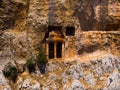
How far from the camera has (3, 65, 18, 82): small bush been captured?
68.7m

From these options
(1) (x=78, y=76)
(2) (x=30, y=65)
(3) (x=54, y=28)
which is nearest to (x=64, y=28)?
(3) (x=54, y=28)

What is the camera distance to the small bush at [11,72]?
68.7 metres

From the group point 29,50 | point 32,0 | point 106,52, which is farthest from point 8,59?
point 106,52

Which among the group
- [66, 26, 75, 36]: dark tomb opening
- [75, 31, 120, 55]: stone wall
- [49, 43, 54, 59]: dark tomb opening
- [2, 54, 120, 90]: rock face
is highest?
[66, 26, 75, 36]: dark tomb opening

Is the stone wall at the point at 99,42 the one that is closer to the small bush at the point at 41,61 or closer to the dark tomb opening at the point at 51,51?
the dark tomb opening at the point at 51,51

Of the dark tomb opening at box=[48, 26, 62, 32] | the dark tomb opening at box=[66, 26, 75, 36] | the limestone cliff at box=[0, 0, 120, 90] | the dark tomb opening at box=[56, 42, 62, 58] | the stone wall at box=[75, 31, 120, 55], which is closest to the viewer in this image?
the stone wall at box=[75, 31, 120, 55]

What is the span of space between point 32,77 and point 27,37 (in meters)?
6.03

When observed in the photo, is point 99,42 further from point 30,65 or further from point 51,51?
point 30,65

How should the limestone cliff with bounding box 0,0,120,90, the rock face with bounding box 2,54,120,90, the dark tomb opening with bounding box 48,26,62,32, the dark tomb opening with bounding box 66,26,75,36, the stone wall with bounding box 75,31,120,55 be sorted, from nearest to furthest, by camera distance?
the rock face with bounding box 2,54,120,90 < the stone wall with bounding box 75,31,120,55 < the limestone cliff with bounding box 0,0,120,90 < the dark tomb opening with bounding box 66,26,75,36 < the dark tomb opening with bounding box 48,26,62,32

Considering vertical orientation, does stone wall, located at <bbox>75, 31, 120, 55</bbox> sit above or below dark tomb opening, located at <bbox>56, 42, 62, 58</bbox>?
above

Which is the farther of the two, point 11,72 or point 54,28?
point 54,28

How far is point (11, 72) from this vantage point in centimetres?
6875

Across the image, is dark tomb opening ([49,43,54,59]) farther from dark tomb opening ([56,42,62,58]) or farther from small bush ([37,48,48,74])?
small bush ([37,48,48,74])

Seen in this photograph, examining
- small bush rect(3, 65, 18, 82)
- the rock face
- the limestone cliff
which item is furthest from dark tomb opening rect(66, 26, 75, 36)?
small bush rect(3, 65, 18, 82)
